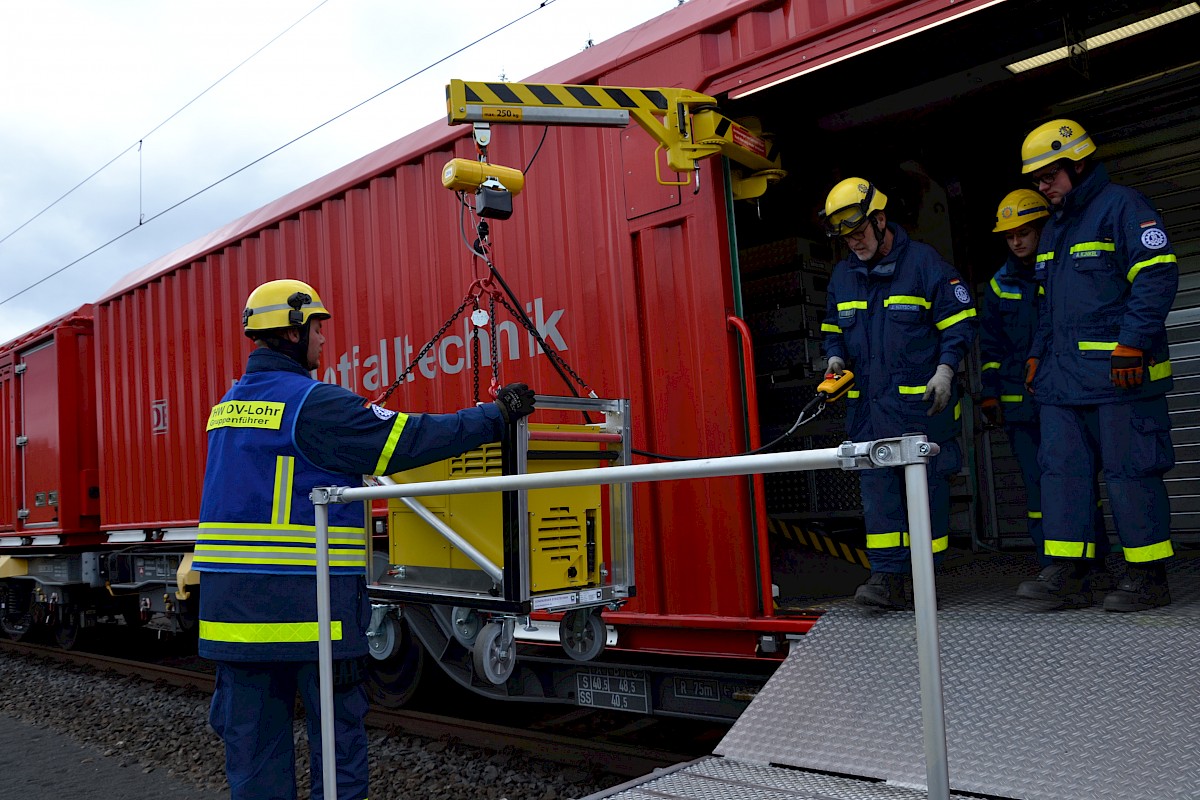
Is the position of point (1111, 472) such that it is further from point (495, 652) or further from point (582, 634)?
point (495, 652)

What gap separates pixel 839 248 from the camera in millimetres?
5777

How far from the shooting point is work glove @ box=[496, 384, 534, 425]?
3.20 m

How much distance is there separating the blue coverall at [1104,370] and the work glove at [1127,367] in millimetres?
35

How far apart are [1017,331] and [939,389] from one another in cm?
78

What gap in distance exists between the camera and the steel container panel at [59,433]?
9.46 m

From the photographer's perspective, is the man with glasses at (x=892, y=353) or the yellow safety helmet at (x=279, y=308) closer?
the yellow safety helmet at (x=279, y=308)

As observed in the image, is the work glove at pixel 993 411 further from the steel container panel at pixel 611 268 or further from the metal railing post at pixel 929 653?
the metal railing post at pixel 929 653

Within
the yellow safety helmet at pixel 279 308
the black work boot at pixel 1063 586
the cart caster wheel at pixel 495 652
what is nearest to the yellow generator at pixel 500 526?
the cart caster wheel at pixel 495 652

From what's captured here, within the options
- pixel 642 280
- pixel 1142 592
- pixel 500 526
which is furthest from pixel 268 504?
pixel 1142 592

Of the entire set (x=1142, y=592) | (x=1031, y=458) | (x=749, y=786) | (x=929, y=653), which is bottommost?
(x=749, y=786)

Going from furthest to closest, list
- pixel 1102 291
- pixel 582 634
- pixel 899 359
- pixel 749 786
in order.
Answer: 1. pixel 582 634
2. pixel 899 359
3. pixel 1102 291
4. pixel 749 786

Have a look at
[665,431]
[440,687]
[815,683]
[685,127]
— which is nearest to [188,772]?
[440,687]

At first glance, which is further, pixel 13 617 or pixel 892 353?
pixel 13 617

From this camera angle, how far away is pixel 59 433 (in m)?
9.46
